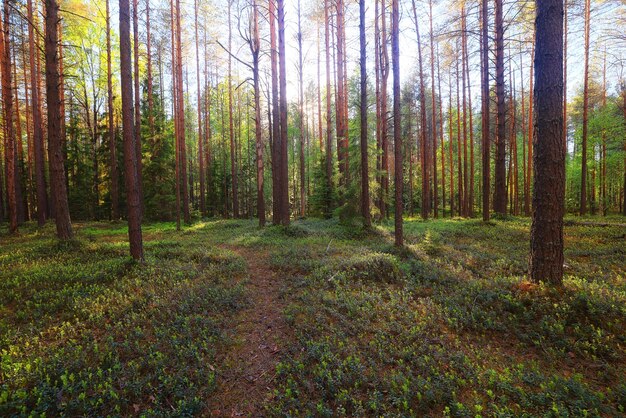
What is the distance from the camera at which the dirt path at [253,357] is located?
3.60m

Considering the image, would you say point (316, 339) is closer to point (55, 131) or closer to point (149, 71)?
point (55, 131)

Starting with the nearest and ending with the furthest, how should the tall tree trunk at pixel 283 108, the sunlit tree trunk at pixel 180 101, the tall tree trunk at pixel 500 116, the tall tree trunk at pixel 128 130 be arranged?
the tall tree trunk at pixel 128 130
the tall tree trunk at pixel 283 108
the tall tree trunk at pixel 500 116
the sunlit tree trunk at pixel 180 101

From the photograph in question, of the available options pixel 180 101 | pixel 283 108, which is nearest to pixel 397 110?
pixel 283 108

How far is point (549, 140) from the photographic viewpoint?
4.93m

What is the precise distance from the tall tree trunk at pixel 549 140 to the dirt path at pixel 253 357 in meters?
5.27

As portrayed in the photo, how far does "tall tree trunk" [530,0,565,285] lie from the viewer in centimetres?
489

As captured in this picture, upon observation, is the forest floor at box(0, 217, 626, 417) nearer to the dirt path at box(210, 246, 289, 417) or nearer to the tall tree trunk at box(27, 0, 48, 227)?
the dirt path at box(210, 246, 289, 417)

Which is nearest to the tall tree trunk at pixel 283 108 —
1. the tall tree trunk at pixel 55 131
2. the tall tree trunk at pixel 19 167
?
the tall tree trunk at pixel 55 131

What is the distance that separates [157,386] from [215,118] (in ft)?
116

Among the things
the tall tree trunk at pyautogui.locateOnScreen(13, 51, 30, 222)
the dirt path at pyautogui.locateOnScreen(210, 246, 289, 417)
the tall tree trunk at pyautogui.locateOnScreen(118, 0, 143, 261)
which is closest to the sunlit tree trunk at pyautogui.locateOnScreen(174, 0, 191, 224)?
the tall tree trunk at pyautogui.locateOnScreen(118, 0, 143, 261)

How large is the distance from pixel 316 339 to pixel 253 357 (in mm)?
1107

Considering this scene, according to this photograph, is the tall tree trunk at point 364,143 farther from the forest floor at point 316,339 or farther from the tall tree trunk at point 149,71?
the tall tree trunk at point 149,71

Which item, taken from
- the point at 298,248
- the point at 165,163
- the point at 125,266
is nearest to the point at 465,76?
the point at 298,248

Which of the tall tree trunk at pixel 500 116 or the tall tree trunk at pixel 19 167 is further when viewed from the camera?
the tall tree trunk at pixel 19 167
